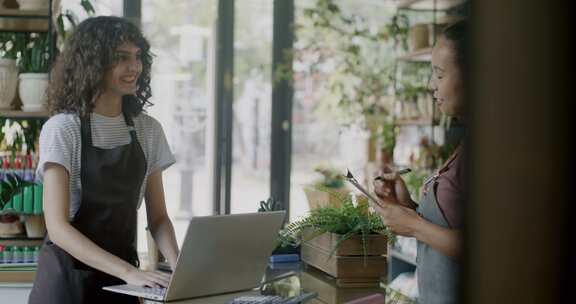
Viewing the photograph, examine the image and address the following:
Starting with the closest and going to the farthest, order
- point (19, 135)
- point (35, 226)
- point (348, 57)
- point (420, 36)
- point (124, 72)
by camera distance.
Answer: point (124, 72), point (35, 226), point (19, 135), point (420, 36), point (348, 57)


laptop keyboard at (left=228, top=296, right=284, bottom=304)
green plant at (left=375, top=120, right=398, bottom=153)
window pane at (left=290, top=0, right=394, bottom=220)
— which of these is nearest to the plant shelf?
laptop keyboard at (left=228, top=296, right=284, bottom=304)

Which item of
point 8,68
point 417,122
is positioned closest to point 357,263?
point 8,68

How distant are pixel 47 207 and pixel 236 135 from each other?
3733 millimetres

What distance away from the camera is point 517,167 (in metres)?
0.33

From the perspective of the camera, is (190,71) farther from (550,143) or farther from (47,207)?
(550,143)

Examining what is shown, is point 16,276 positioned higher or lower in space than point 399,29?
lower

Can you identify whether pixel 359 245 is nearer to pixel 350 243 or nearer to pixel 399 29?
pixel 350 243

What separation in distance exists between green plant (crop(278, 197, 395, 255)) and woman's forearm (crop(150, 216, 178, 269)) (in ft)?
1.01

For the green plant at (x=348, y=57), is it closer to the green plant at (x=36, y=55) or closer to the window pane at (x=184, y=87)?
the window pane at (x=184, y=87)

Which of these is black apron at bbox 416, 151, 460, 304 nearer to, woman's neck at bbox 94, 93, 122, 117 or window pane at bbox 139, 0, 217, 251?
woman's neck at bbox 94, 93, 122, 117

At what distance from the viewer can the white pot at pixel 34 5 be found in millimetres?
3160

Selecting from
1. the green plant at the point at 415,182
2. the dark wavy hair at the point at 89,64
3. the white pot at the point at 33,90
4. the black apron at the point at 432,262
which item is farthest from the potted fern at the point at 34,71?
the green plant at the point at 415,182

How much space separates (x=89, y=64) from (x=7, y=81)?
1.04 meters

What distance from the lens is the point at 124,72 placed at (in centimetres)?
224
